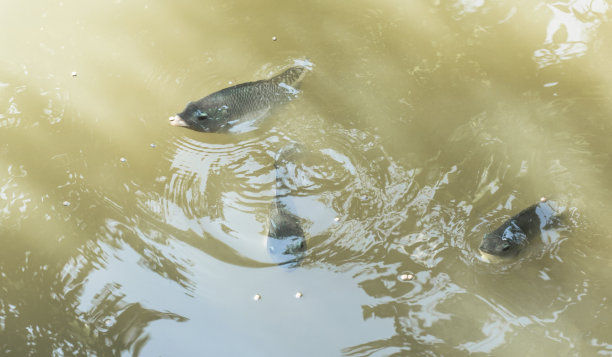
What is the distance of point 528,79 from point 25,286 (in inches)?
120

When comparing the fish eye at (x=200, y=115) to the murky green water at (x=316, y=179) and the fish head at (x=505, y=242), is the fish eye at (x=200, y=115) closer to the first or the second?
the murky green water at (x=316, y=179)

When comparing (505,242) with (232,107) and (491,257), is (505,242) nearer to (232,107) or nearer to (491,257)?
(491,257)

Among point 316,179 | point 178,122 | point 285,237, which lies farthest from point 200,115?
point 285,237

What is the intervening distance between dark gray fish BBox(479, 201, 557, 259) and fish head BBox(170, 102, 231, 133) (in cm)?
158

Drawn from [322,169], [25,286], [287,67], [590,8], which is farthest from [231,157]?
[590,8]

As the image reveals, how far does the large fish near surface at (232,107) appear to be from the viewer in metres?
3.23

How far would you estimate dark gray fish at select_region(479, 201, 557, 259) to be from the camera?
8.72 feet

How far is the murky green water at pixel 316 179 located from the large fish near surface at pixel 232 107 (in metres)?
0.08

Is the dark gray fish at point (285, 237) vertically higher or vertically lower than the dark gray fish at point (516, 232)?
higher

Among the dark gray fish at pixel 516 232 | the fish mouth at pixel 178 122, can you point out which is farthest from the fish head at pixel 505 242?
the fish mouth at pixel 178 122

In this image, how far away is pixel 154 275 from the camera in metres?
2.80

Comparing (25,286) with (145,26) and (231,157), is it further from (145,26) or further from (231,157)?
(145,26)

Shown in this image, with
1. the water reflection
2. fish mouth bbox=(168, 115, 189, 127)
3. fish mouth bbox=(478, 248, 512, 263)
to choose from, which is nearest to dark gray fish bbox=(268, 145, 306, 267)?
fish mouth bbox=(168, 115, 189, 127)

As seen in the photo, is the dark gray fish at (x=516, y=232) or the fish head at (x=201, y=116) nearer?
the dark gray fish at (x=516, y=232)
